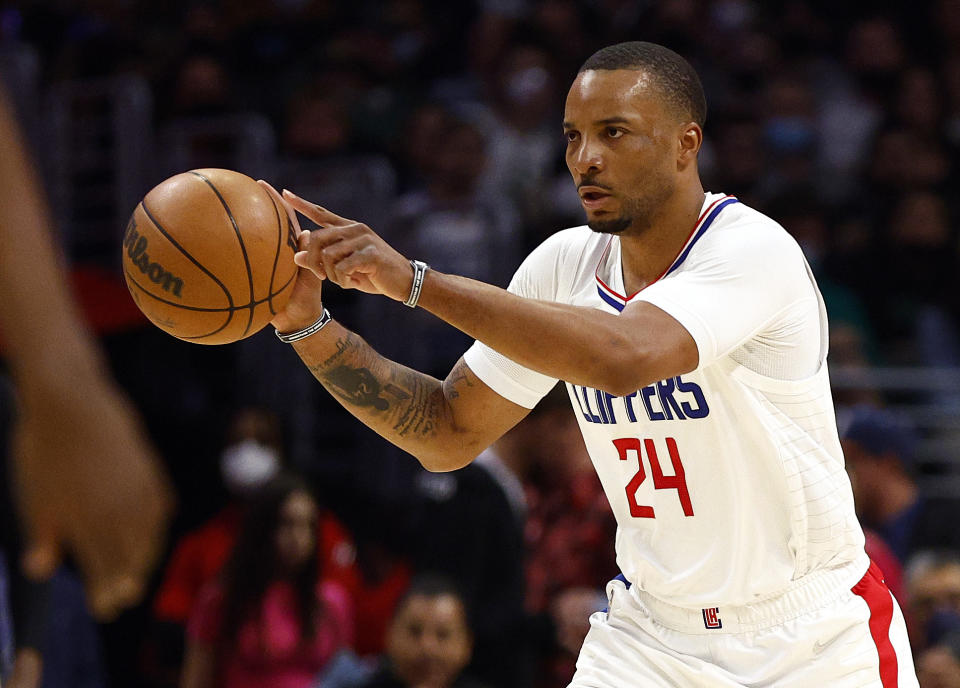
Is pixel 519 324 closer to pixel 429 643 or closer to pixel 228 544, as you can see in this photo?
pixel 429 643

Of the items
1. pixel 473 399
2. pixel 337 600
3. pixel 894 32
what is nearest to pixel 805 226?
pixel 894 32

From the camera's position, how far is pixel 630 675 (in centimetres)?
355

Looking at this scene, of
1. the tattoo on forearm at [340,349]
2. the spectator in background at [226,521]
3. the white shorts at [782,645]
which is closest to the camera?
the white shorts at [782,645]

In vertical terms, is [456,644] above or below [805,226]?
below

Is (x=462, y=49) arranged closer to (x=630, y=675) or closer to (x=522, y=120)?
(x=522, y=120)

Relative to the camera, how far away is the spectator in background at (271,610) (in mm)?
6941

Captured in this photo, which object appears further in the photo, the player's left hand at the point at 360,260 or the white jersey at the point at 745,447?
the white jersey at the point at 745,447

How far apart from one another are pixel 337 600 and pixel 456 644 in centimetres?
109

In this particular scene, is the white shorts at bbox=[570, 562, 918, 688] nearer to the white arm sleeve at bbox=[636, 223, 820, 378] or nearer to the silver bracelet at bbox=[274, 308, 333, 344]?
the white arm sleeve at bbox=[636, 223, 820, 378]

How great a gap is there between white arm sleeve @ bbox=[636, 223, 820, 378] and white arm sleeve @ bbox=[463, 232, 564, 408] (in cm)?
59

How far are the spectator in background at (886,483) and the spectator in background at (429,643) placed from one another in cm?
214

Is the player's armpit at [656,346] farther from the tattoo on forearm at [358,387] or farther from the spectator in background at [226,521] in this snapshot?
the spectator in background at [226,521]

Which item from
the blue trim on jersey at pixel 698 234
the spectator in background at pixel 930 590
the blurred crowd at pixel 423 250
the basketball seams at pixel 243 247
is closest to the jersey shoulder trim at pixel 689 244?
the blue trim on jersey at pixel 698 234

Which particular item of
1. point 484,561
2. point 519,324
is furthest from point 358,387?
point 484,561
